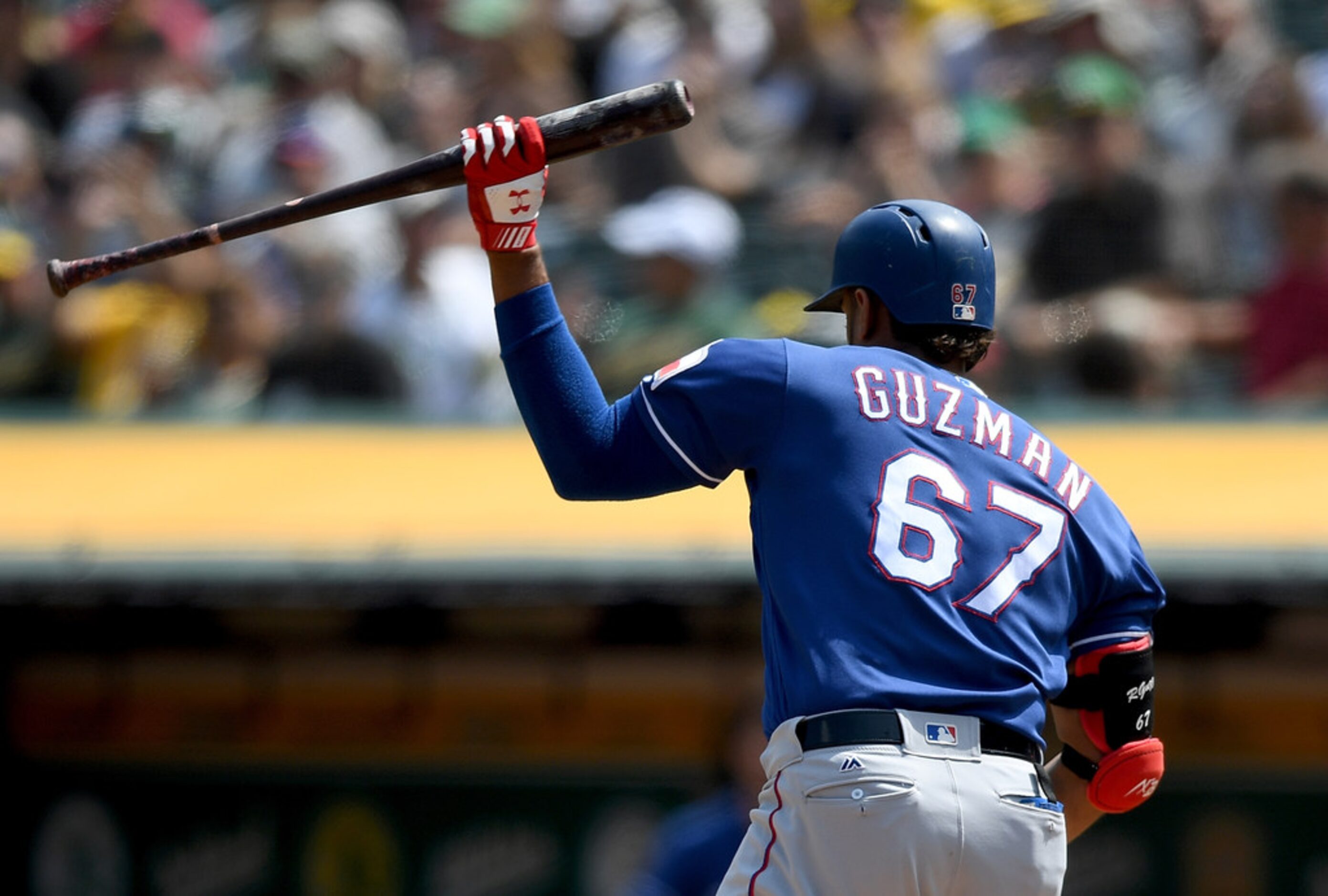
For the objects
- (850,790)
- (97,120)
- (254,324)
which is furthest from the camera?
(97,120)

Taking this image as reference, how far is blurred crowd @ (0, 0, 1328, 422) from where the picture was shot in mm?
6375

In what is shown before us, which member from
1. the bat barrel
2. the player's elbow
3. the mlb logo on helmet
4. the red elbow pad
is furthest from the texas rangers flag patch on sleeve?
the bat barrel

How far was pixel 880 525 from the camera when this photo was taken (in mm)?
2746

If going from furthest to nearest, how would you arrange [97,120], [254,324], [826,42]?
[97,120] → [826,42] → [254,324]

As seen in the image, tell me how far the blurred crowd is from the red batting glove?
10.4ft

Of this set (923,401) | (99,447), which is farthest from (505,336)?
(99,447)

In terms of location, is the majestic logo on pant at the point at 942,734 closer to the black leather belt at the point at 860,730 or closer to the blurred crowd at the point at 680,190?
the black leather belt at the point at 860,730

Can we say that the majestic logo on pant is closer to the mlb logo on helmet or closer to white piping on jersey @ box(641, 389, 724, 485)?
white piping on jersey @ box(641, 389, 724, 485)

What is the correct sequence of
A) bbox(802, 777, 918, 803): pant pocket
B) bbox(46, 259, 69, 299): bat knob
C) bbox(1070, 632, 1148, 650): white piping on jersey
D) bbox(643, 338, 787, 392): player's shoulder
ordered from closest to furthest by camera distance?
1. bbox(802, 777, 918, 803): pant pocket
2. bbox(643, 338, 787, 392): player's shoulder
3. bbox(1070, 632, 1148, 650): white piping on jersey
4. bbox(46, 259, 69, 299): bat knob

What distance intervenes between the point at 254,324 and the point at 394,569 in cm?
183

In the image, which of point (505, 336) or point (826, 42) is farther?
point (826, 42)

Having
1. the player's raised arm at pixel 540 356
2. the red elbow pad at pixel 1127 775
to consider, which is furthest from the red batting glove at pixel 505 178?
the red elbow pad at pixel 1127 775

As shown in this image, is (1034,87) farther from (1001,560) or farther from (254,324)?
(1001,560)

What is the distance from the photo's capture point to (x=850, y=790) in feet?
8.74
